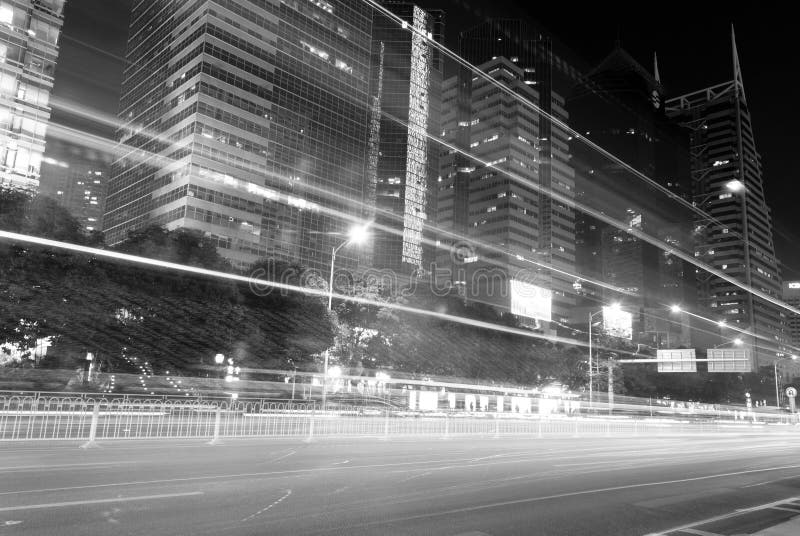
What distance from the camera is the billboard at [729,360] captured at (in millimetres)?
49031

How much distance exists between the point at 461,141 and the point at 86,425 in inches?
6130

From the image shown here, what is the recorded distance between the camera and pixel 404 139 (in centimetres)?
16600

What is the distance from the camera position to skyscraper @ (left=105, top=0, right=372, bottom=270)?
91.4 m

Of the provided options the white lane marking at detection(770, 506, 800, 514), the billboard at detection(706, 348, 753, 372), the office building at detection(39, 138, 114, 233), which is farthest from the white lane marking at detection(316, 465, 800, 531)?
the office building at detection(39, 138, 114, 233)

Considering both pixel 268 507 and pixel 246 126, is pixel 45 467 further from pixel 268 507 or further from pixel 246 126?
pixel 246 126

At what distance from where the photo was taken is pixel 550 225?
164250 mm

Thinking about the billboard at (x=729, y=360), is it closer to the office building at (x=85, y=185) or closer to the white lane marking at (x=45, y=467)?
the white lane marking at (x=45, y=467)

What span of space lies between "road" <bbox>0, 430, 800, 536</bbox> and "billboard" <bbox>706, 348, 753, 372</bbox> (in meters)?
35.8

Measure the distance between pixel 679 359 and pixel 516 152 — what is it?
378 feet

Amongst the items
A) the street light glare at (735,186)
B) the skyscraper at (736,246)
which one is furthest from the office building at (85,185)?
the skyscraper at (736,246)

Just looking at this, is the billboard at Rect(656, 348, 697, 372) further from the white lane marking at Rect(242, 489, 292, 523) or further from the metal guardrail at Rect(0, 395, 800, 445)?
the white lane marking at Rect(242, 489, 292, 523)

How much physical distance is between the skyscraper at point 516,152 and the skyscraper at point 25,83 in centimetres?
9781

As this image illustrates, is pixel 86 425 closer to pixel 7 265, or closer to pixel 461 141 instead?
pixel 7 265

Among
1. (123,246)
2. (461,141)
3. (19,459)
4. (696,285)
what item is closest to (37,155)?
A: (123,246)
